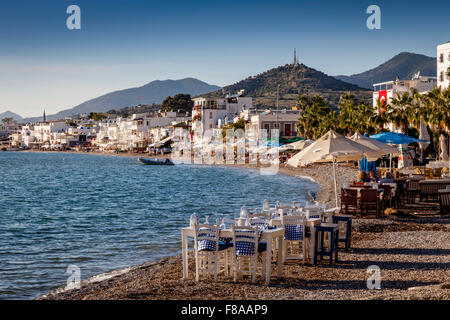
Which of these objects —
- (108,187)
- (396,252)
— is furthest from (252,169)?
(396,252)

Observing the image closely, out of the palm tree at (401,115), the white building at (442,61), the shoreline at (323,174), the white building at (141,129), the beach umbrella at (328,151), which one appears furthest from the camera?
the white building at (141,129)

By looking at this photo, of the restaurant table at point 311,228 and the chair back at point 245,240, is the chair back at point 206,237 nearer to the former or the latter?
the chair back at point 245,240

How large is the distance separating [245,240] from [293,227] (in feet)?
6.51

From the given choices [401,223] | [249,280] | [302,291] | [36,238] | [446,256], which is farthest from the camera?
[36,238]

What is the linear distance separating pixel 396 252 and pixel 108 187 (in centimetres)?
4448

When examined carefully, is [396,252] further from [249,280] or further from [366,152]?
[366,152]

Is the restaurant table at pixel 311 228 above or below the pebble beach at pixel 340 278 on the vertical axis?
above

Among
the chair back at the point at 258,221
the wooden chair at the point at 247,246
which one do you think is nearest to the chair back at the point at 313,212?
the chair back at the point at 258,221

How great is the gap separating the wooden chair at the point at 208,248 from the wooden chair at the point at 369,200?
875 centimetres

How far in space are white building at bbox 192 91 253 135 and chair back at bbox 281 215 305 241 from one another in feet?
338

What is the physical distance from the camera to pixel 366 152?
1903 cm

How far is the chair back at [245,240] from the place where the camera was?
11550 millimetres

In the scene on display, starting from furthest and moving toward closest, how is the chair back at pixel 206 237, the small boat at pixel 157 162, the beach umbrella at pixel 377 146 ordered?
1. the small boat at pixel 157 162
2. the beach umbrella at pixel 377 146
3. the chair back at pixel 206 237

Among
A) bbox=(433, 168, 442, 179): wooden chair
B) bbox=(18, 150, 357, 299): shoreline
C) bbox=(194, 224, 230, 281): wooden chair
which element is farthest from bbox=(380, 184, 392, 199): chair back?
bbox=(194, 224, 230, 281): wooden chair
